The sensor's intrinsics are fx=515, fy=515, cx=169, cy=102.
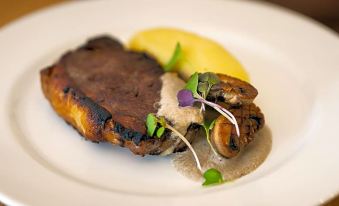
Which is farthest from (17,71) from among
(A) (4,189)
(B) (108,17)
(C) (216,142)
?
(C) (216,142)

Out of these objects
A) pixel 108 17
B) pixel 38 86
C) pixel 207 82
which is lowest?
pixel 38 86

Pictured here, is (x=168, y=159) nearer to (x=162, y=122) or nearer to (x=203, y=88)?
(x=162, y=122)

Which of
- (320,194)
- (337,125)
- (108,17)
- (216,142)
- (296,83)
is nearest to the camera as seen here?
(320,194)

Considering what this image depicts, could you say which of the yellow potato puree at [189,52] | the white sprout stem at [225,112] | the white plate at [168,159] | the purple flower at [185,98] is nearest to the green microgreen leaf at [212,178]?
the white plate at [168,159]

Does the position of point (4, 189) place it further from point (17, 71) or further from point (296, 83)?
point (296, 83)

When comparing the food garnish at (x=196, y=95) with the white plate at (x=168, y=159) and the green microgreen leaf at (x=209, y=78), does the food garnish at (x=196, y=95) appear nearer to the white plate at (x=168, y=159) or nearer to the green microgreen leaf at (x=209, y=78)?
the green microgreen leaf at (x=209, y=78)

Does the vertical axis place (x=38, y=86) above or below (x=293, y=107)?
below

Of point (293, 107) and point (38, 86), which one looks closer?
point (293, 107)

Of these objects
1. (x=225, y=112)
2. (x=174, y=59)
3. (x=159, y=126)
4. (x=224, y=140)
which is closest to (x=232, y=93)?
(x=225, y=112)
